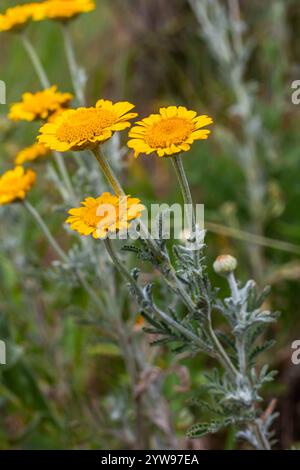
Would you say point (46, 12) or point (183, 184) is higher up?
point (46, 12)

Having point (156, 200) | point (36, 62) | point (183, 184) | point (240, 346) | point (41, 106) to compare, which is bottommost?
point (240, 346)

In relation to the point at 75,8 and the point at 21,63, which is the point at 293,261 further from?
the point at 21,63

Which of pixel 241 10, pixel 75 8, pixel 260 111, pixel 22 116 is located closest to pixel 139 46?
pixel 241 10

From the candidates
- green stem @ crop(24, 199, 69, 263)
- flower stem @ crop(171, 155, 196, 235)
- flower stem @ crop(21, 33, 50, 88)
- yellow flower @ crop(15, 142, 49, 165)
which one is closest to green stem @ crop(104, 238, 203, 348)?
flower stem @ crop(171, 155, 196, 235)

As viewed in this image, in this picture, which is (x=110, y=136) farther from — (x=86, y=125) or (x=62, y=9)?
(x=62, y=9)
